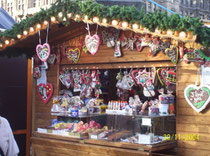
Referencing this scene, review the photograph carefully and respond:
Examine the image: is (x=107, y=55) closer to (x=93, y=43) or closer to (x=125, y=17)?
(x=93, y=43)

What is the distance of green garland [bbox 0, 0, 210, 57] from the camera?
16.3ft

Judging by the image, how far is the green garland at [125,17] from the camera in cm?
498

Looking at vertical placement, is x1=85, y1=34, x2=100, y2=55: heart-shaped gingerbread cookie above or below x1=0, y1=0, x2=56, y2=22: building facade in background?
below

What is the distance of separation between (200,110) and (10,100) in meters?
5.12

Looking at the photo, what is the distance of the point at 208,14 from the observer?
64938 millimetres

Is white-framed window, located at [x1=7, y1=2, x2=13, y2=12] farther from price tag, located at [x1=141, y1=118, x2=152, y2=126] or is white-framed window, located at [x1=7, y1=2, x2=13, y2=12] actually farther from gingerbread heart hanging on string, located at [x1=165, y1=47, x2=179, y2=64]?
price tag, located at [x1=141, y1=118, x2=152, y2=126]

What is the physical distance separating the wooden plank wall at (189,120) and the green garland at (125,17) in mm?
1315

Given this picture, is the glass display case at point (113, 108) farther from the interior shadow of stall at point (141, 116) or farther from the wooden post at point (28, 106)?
the wooden post at point (28, 106)

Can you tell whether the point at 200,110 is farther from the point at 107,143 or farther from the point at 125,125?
the point at 107,143

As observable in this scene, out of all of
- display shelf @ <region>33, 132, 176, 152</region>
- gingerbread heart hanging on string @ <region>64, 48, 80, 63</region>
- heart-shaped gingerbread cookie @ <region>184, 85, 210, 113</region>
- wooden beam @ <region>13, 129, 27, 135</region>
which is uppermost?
gingerbread heart hanging on string @ <region>64, 48, 80, 63</region>

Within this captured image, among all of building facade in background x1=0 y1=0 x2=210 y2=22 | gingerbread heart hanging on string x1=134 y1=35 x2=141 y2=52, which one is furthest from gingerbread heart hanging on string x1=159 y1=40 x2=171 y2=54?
building facade in background x1=0 y1=0 x2=210 y2=22

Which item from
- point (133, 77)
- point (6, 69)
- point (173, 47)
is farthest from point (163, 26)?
point (6, 69)

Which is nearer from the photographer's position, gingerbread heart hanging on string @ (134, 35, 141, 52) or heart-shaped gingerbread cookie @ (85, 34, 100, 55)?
heart-shaped gingerbread cookie @ (85, 34, 100, 55)
